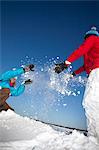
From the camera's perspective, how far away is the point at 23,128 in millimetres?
2557

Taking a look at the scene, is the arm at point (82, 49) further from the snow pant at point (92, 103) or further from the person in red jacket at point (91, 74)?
the snow pant at point (92, 103)

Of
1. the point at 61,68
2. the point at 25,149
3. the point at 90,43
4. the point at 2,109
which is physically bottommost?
the point at 25,149

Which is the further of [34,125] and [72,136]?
[34,125]

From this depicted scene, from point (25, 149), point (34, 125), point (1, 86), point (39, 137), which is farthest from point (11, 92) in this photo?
point (25, 149)

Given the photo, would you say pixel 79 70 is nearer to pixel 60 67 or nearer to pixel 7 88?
pixel 60 67

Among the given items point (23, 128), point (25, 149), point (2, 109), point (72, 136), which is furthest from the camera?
point (2, 109)

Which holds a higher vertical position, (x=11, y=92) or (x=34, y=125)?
(x=11, y=92)

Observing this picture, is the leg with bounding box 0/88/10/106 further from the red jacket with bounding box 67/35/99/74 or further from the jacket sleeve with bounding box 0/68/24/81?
the red jacket with bounding box 67/35/99/74

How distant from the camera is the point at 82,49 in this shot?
229 cm

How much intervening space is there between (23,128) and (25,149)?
0.50 meters

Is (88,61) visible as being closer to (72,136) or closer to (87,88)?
(87,88)

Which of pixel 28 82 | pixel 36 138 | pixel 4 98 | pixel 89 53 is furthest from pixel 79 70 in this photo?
pixel 4 98

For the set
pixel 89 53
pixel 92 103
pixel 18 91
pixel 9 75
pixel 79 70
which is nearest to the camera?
pixel 92 103


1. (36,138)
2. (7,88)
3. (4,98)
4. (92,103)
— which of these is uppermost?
(7,88)
